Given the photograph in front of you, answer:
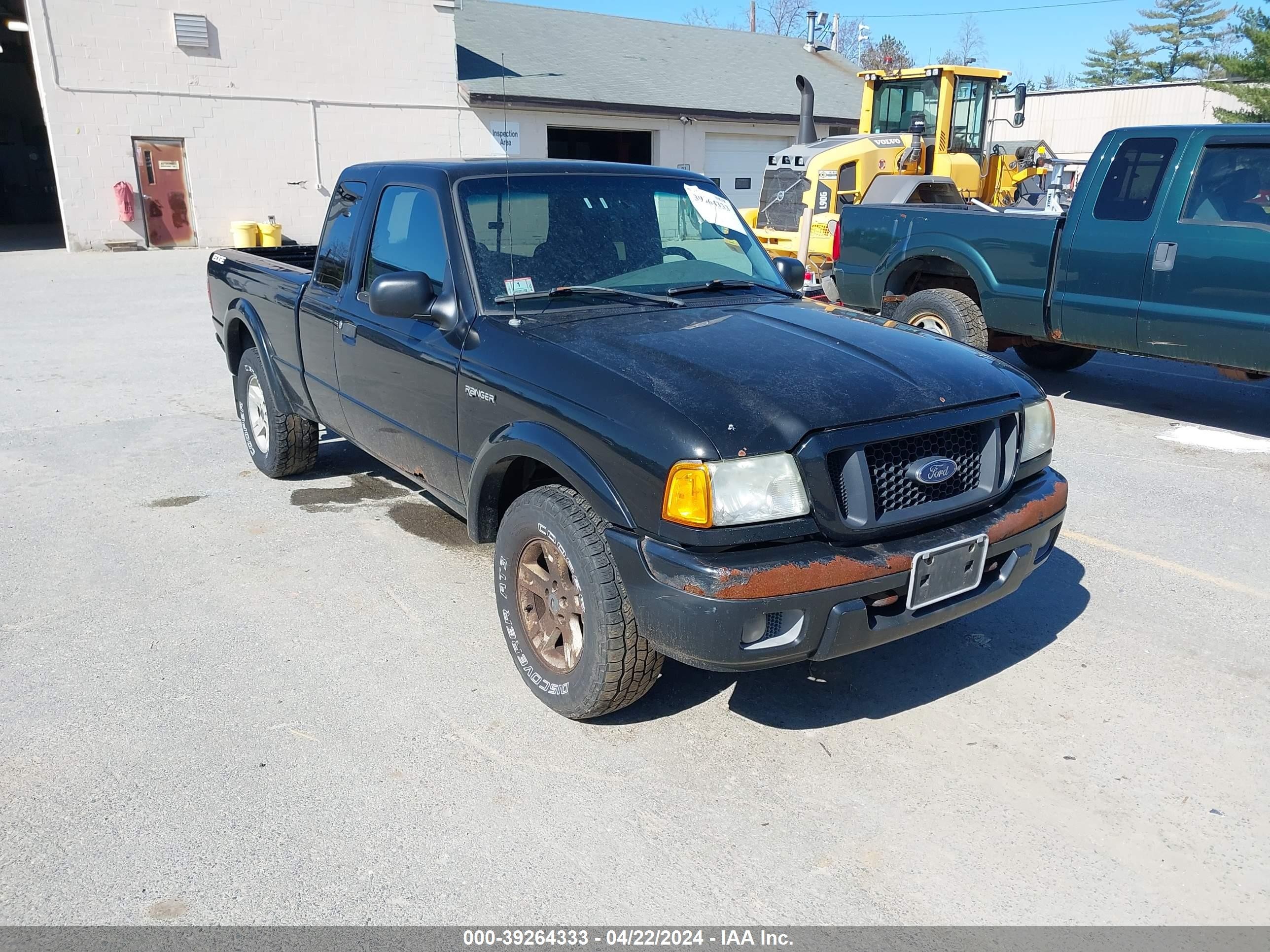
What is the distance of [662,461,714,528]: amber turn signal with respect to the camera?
289 cm

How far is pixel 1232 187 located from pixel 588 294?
5.31 m

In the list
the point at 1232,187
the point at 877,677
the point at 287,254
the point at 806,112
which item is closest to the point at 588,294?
the point at 877,677

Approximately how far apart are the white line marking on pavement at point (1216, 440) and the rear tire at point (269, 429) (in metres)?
6.08

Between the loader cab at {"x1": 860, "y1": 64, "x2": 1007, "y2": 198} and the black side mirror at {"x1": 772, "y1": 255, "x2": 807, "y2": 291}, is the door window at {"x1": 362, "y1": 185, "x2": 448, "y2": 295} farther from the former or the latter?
the loader cab at {"x1": 860, "y1": 64, "x2": 1007, "y2": 198}

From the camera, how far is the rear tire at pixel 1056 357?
30.4 ft

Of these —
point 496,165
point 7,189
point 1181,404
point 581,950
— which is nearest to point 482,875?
point 581,950

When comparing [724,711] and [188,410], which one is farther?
[188,410]

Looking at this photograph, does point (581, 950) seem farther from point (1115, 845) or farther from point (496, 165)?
point (496, 165)

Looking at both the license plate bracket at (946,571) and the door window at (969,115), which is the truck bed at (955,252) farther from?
the door window at (969,115)

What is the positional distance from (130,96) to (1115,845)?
944 inches

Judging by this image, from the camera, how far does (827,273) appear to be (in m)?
10.6

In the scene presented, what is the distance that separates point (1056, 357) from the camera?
937 cm

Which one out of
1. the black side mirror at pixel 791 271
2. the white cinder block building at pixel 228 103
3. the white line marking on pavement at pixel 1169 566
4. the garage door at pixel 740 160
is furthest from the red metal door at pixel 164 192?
the white line marking on pavement at pixel 1169 566

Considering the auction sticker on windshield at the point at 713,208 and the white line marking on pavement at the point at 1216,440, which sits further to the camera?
the white line marking on pavement at the point at 1216,440
